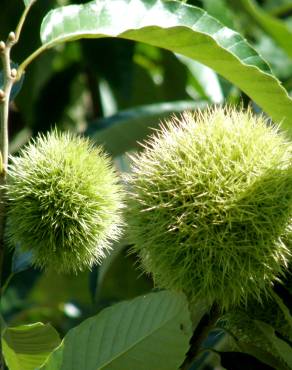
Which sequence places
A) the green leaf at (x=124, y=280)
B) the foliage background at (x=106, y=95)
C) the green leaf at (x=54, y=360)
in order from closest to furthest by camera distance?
the green leaf at (x=54, y=360)
the foliage background at (x=106, y=95)
the green leaf at (x=124, y=280)

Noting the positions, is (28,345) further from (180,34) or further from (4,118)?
(180,34)

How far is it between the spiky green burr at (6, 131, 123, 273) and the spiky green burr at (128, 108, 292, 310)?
0.10 m

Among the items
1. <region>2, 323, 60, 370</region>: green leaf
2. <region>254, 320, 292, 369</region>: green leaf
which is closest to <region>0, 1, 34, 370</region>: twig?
<region>2, 323, 60, 370</region>: green leaf

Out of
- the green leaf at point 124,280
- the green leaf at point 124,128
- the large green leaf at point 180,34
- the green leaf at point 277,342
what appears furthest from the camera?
the green leaf at point 124,280

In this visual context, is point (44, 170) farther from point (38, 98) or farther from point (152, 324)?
point (38, 98)

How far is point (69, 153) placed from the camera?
1.40 metres

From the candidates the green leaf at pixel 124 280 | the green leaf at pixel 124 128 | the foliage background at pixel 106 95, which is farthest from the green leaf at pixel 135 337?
the green leaf at pixel 124 280

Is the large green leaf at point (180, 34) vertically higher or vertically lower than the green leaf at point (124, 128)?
higher

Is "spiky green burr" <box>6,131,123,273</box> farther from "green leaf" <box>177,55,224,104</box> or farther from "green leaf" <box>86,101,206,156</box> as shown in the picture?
"green leaf" <box>177,55,224,104</box>

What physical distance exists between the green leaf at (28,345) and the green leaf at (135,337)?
0.26 feet

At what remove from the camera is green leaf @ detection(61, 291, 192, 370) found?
123cm

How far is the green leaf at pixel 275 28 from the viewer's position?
→ 2.34 m

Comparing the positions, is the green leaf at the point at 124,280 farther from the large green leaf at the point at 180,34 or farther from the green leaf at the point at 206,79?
the large green leaf at the point at 180,34

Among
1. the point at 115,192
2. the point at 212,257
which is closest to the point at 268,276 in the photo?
the point at 212,257
